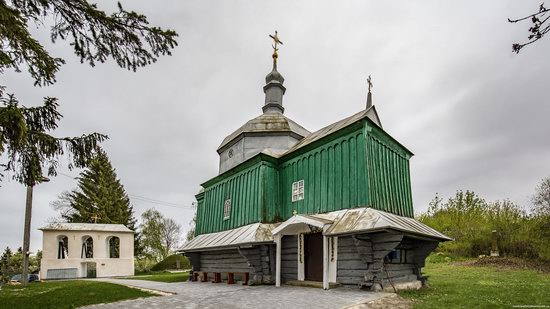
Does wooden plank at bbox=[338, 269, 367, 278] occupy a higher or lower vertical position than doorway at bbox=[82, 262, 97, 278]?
higher

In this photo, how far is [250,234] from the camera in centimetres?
→ 1239

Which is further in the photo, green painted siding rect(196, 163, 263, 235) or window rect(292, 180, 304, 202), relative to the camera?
green painted siding rect(196, 163, 263, 235)

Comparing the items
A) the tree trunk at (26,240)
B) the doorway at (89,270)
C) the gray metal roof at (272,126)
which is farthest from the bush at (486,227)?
the doorway at (89,270)

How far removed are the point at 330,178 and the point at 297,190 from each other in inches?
72.7

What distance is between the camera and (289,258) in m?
12.1

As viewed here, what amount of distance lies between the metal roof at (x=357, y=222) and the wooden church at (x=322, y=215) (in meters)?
0.04

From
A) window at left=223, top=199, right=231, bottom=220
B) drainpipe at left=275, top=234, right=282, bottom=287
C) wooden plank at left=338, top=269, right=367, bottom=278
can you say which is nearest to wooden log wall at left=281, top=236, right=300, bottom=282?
drainpipe at left=275, top=234, right=282, bottom=287

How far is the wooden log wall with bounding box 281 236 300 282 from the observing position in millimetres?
11875

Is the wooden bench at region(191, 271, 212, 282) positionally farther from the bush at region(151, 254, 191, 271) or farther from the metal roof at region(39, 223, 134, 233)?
the bush at region(151, 254, 191, 271)

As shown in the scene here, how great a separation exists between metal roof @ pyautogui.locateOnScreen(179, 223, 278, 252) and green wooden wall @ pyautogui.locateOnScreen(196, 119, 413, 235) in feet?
1.32

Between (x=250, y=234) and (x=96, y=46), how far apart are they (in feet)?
27.8

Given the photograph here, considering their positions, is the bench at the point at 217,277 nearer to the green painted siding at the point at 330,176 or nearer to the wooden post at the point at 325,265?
the green painted siding at the point at 330,176

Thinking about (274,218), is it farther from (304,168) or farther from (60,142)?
(60,142)

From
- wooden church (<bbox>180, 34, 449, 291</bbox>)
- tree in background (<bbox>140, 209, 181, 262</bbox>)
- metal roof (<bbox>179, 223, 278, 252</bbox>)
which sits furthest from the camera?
tree in background (<bbox>140, 209, 181, 262</bbox>)
